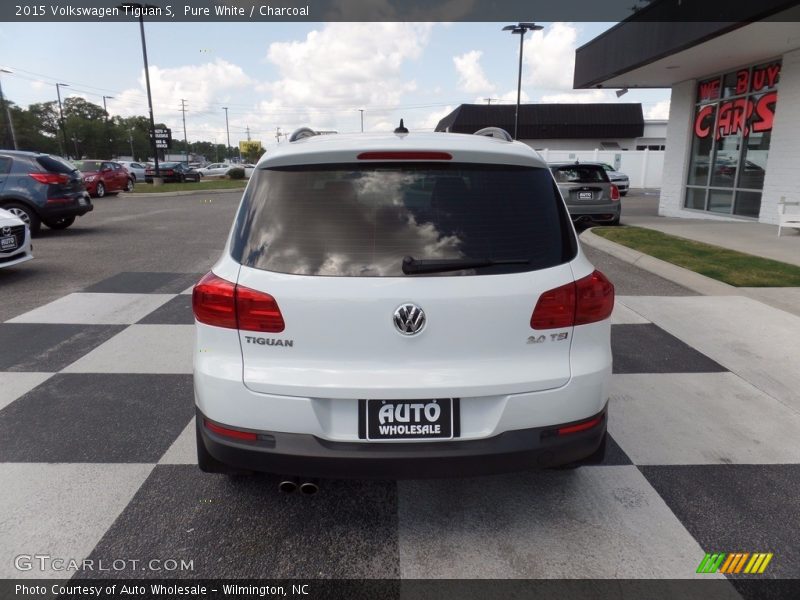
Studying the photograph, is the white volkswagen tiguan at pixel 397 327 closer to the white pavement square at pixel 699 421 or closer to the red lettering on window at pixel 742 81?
the white pavement square at pixel 699 421

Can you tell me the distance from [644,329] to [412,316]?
14.7ft

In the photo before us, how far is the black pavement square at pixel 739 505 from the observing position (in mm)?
2625

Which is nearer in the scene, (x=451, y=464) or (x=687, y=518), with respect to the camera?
(x=451, y=464)

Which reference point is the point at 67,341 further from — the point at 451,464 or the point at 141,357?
the point at 451,464

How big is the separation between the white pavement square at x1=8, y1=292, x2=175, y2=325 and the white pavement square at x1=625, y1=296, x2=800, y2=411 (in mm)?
5648

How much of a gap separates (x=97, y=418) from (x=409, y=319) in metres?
2.64

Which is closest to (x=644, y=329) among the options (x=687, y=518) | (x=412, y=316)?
(x=687, y=518)

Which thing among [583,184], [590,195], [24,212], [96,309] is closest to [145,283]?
[96,309]

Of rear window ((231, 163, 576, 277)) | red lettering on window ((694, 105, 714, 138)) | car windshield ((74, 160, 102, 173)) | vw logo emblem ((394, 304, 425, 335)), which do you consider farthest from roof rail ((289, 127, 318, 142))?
car windshield ((74, 160, 102, 173))

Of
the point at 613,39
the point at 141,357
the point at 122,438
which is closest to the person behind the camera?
the point at 122,438

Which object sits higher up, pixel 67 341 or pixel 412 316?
pixel 412 316

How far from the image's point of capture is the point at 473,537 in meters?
2.67
